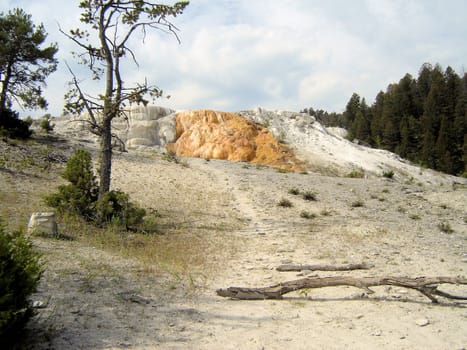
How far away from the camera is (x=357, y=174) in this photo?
22.0 meters

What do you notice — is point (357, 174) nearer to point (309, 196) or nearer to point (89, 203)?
point (309, 196)

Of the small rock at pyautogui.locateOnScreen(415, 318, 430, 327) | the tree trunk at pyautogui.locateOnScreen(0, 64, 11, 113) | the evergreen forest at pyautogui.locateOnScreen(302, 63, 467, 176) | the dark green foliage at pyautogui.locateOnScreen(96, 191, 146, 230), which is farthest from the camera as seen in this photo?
the evergreen forest at pyautogui.locateOnScreen(302, 63, 467, 176)

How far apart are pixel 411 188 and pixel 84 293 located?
50.1 feet

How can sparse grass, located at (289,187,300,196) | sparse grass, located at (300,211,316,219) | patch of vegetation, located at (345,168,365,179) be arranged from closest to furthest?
sparse grass, located at (300,211,316,219)
sparse grass, located at (289,187,300,196)
patch of vegetation, located at (345,168,365,179)

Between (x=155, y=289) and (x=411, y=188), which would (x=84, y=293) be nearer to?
(x=155, y=289)

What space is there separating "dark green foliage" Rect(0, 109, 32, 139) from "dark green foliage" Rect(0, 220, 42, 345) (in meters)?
15.6

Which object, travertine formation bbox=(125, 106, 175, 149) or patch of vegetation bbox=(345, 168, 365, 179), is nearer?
patch of vegetation bbox=(345, 168, 365, 179)

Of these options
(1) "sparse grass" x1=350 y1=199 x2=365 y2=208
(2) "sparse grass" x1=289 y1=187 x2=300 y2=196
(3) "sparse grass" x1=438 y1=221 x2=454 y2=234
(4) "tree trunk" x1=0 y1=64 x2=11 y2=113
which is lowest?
(3) "sparse grass" x1=438 y1=221 x2=454 y2=234

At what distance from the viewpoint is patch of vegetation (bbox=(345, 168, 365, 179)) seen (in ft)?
71.7

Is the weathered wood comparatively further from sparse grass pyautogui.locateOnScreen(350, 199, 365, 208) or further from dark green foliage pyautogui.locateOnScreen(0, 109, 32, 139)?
dark green foliage pyautogui.locateOnScreen(0, 109, 32, 139)

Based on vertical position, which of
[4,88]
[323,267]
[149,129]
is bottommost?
[323,267]

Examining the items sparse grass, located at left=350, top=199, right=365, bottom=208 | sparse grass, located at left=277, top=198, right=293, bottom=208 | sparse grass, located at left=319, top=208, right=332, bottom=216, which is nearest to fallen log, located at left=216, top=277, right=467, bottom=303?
sparse grass, located at left=319, top=208, right=332, bottom=216

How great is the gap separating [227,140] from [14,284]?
2215cm

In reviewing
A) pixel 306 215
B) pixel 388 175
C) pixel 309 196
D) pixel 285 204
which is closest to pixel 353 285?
pixel 306 215
